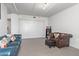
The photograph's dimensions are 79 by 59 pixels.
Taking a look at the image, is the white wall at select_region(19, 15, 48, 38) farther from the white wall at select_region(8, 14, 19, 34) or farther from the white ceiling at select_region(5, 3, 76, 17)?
the white ceiling at select_region(5, 3, 76, 17)

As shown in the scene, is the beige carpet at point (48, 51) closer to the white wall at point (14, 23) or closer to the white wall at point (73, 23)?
the white wall at point (73, 23)

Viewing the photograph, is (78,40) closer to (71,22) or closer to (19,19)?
(71,22)

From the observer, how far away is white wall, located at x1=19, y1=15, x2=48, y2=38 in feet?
32.0

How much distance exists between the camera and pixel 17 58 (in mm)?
1438

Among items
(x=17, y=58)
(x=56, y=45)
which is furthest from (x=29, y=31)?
(x=17, y=58)

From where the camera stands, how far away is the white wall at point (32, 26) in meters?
9.75

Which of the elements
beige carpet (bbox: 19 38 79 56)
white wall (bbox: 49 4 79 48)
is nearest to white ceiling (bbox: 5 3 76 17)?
white wall (bbox: 49 4 79 48)

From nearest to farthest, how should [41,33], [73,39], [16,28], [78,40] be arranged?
[78,40] < [73,39] < [16,28] < [41,33]

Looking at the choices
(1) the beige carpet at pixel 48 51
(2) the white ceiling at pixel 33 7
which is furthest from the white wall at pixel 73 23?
(1) the beige carpet at pixel 48 51

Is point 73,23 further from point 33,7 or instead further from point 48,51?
point 33,7

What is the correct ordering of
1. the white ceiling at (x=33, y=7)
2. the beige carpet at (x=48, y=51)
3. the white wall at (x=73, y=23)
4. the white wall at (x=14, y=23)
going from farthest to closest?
the white wall at (x=14, y=23) < the white ceiling at (x=33, y=7) < the white wall at (x=73, y=23) < the beige carpet at (x=48, y=51)

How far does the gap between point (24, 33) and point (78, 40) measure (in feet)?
19.8

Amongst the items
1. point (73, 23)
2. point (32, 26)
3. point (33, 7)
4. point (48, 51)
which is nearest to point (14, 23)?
point (32, 26)

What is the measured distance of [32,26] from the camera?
10.1m
